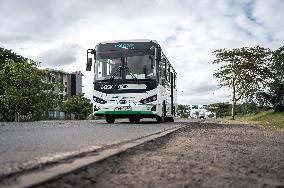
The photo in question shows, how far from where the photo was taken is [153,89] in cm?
1608

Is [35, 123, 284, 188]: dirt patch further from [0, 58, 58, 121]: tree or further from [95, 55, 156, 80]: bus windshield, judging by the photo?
[0, 58, 58, 121]: tree

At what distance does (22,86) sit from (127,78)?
83.1ft

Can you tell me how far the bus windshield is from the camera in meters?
16.1

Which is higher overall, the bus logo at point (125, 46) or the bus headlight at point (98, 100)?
the bus logo at point (125, 46)

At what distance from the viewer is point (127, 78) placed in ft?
53.1

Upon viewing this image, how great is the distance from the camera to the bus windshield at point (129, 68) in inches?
634

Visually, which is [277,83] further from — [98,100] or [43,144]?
[43,144]

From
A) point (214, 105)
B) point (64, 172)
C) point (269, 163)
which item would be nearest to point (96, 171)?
point (64, 172)

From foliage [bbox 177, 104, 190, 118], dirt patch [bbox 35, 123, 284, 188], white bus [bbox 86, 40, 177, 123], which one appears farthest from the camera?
foliage [bbox 177, 104, 190, 118]

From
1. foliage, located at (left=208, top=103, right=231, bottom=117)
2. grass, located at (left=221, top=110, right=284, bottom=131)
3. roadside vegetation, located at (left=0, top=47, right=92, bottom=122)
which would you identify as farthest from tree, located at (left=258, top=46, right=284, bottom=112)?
foliage, located at (left=208, top=103, right=231, bottom=117)

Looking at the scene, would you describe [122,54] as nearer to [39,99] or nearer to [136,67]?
[136,67]

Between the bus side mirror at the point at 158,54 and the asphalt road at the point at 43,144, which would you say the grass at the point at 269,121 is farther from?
the asphalt road at the point at 43,144

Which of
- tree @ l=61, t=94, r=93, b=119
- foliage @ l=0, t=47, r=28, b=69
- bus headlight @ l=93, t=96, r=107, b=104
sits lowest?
bus headlight @ l=93, t=96, r=107, b=104

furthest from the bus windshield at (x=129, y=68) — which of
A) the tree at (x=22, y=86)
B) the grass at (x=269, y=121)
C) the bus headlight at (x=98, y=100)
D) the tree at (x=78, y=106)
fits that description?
the tree at (x=78, y=106)
